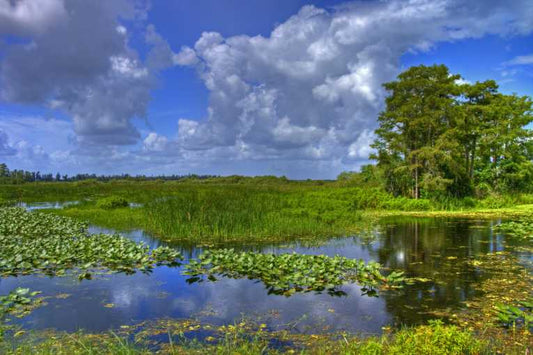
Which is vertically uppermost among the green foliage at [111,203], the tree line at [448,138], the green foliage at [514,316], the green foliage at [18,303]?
the tree line at [448,138]

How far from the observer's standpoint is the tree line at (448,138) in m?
23.3

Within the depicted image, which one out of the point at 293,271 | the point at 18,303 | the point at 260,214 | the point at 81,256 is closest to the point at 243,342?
the point at 293,271

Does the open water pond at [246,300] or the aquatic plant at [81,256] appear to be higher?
the aquatic plant at [81,256]

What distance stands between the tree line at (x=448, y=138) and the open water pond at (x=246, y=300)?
13823mm

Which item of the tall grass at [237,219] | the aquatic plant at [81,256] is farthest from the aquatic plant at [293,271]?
the tall grass at [237,219]

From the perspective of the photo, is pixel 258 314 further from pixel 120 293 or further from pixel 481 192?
pixel 481 192

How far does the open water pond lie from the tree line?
13823 mm

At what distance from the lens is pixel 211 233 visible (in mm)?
13172

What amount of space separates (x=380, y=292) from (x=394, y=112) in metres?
19.0

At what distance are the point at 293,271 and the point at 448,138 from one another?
61.5ft

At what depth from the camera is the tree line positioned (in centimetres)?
2331

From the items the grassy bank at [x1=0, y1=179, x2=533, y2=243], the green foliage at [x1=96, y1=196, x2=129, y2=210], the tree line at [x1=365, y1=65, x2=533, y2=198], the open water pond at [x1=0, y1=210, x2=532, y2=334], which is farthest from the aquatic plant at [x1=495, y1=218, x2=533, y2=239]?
the green foliage at [x1=96, y1=196, x2=129, y2=210]

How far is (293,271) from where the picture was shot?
8.29m

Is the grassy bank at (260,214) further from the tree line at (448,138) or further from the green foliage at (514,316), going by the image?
the green foliage at (514,316)
